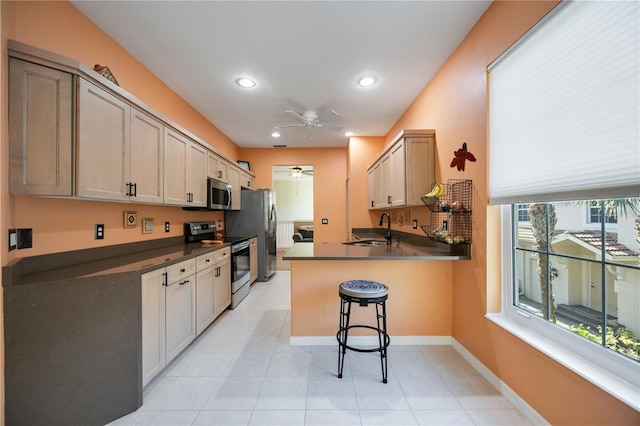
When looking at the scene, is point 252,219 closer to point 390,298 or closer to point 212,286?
point 212,286

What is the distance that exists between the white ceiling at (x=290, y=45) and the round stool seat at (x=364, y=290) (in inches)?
82.0

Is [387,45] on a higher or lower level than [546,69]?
higher

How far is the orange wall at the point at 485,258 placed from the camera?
1.23 m

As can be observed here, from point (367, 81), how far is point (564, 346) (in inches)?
108

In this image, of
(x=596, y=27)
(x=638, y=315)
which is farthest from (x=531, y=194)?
(x=596, y=27)

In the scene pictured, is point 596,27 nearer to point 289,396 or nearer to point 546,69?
point 546,69

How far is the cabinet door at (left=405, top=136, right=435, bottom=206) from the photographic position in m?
2.62

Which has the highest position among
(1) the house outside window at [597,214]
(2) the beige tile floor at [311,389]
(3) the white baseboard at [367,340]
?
(1) the house outside window at [597,214]

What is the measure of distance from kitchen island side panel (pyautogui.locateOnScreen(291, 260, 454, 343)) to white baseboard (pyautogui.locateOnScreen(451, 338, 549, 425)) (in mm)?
311

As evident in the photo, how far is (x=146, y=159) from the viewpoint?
209cm

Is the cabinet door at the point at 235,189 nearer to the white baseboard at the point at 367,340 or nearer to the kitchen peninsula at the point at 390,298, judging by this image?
the kitchen peninsula at the point at 390,298

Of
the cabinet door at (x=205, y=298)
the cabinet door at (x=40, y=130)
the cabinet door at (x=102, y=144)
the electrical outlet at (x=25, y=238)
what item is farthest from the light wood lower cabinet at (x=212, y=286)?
the cabinet door at (x=40, y=130)

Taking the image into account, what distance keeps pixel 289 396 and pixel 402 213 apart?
284 cm

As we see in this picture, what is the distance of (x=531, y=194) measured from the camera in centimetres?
147
